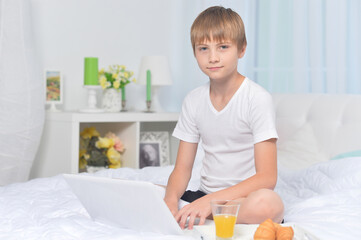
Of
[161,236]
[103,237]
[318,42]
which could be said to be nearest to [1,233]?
[103,237]

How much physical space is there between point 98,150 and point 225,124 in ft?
5.12

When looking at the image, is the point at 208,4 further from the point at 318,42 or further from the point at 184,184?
the point at 184,184

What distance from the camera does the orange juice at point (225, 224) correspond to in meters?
1.09

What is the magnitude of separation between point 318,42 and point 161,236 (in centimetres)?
171

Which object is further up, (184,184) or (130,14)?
(130,14)

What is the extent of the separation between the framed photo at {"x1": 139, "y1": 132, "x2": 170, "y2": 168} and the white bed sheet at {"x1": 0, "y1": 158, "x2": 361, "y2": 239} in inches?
39.4

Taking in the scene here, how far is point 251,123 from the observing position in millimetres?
1465

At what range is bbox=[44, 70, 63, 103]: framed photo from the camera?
10.1 feet

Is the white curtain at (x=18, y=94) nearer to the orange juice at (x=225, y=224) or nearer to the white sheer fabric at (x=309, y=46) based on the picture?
the white sheer fabric at (x=309, y=46)

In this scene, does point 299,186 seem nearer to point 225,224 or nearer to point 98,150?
point 225,224

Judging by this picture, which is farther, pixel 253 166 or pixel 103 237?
pixel 253 166

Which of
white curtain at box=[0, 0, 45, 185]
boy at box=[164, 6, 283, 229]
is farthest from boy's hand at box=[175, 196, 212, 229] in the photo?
white curtain at box=[0, 0, 45, 185]

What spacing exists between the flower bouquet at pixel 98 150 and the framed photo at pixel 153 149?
0.17 metres

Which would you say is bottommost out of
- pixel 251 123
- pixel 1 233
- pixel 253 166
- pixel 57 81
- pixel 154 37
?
pixel 1 233
